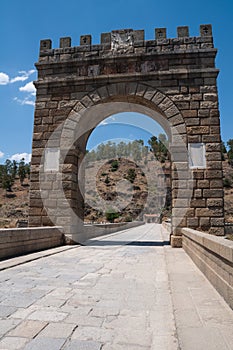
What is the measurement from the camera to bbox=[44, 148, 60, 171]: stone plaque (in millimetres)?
8178

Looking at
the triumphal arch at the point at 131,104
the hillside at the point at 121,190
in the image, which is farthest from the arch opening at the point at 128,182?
the triumphal arch at the point at 131,104

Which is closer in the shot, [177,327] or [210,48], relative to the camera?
[177,327]

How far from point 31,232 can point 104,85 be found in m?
4.86

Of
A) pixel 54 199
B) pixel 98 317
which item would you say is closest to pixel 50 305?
pixel 98 317

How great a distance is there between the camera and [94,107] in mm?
8516

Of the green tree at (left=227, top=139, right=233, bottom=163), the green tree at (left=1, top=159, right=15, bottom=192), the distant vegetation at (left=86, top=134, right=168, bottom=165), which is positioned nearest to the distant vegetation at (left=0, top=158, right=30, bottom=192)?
the green tree at (left=1, top=159, right=15, bottom=192)

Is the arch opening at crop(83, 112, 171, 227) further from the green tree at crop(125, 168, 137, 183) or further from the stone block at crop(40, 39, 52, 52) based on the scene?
the stone block at crop(40, 39, 52, 52)

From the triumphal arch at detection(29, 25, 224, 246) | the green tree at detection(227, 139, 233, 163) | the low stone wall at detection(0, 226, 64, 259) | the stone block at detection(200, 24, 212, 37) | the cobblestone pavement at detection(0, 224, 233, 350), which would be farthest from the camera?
the green tree at detection(227, 139, 233, 163)

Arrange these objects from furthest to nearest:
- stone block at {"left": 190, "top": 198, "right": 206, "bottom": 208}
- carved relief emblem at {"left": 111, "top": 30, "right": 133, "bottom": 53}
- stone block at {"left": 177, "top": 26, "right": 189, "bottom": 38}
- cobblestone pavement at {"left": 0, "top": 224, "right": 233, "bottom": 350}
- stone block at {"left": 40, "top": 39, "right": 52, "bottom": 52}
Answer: stone block at {"left": 40, "top": 39, "right": 52, "bottom": 52} < carved relief emblem at {"left": 111, "top": 30, "right": 133, "bottom": 53} < stone block at {"left": 177, "top": 26, "right": 189, "bottom": 38} < stone block at {"left": 190, "top": 198, "right": 206, "bottom": 208} < cobblestone pavement at {"left": 0, "top": 224, "right": 233, "bottom": 350}

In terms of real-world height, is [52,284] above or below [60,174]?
below

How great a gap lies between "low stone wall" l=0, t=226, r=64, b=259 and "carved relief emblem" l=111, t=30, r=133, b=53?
563cm

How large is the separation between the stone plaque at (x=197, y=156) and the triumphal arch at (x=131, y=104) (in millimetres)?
27

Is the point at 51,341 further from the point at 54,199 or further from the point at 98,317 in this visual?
the point at 54,199

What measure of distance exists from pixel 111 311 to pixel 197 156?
18.9 ft
